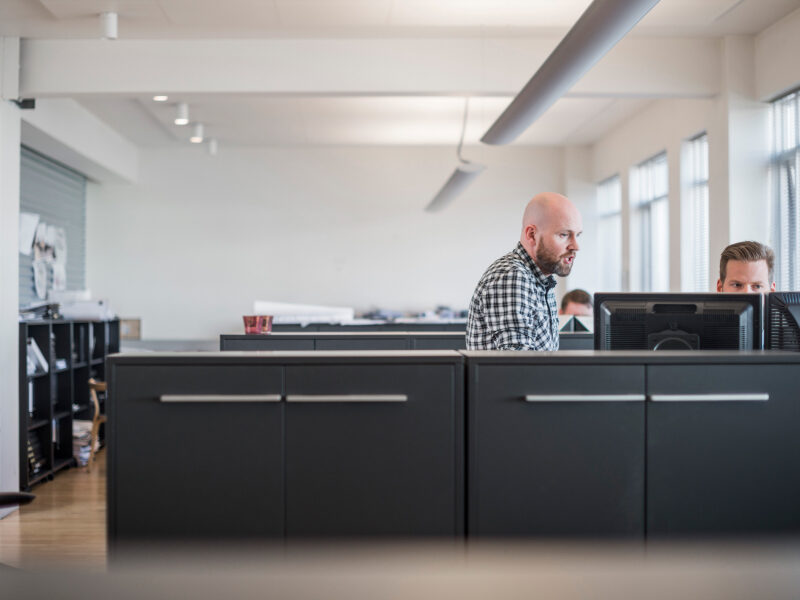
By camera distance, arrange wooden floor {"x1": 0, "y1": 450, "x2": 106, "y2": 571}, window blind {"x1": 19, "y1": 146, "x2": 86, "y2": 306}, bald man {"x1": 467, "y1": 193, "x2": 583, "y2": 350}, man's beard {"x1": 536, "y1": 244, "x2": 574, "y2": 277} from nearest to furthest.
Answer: bald man {"x1": 467, "y1": 193, "x2": 583, "y2": 350} < man's beard {"x1": 536, "y1": 244, "x2": 574, "y2": 277} < wooden floor {"x1": 0, "y1": 450, "x2": 106, "y2": 571} < window blind {"x1": 19, "y1": 146, "x2": 86, "y2": 306}

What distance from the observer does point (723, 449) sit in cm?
232

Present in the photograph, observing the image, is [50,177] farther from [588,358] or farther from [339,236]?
[588,358]

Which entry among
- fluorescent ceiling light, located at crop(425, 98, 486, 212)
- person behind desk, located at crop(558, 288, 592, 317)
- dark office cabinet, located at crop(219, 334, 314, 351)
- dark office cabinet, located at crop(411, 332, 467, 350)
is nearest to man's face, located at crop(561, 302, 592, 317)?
person behind desk, located at crop(558, 288, 592, 317)

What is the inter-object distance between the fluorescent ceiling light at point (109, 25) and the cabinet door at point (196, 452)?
340 centimetres

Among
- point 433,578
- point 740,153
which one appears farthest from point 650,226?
point 433,578

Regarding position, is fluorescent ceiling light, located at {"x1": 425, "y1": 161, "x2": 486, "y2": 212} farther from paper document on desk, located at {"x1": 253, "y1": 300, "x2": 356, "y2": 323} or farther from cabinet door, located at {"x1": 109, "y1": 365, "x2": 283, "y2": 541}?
cabinet door, located at {"x1": 109, "y1": 365, "x2": 283, "y2": 541}

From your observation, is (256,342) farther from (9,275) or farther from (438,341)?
(9,275)

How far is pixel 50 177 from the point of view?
7.76 metres

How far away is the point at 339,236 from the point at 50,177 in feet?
10.8

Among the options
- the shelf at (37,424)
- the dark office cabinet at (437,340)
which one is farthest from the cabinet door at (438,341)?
the shelf at (37,424)

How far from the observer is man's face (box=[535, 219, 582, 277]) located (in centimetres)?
290

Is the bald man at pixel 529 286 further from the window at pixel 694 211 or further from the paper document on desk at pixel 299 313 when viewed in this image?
the window at pixel 694 211

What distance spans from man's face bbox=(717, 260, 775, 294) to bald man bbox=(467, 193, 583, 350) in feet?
3.42

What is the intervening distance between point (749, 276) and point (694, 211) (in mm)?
3637
